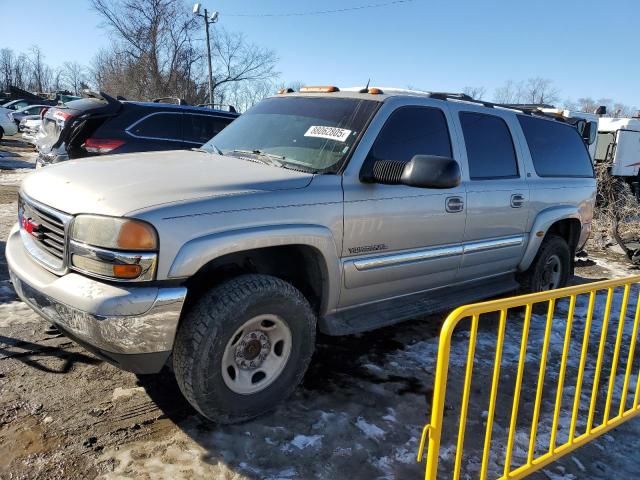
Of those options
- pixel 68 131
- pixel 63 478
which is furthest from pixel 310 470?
pixel 68 131

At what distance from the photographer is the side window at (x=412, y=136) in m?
3.61

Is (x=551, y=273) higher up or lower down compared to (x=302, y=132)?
lower down

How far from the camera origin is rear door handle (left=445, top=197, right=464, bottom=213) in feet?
12.9

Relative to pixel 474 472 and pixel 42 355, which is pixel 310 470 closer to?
pixel 474 472

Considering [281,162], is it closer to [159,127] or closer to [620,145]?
[159,127]

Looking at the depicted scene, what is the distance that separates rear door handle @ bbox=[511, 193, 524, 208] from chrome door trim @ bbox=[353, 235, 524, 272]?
0.29m

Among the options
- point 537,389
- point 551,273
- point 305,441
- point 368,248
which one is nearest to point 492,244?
point 551,273

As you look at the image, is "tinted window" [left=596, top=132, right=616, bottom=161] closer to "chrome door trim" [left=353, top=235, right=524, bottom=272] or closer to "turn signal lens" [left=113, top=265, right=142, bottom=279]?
"chrome door trim" [left=353, top=235, right=524, bottom=272]

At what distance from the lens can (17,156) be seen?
62.8 feet

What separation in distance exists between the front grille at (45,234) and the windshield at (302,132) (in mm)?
1332

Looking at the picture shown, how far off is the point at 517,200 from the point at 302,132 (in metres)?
2.16

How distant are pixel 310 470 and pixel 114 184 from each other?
5.98 feet

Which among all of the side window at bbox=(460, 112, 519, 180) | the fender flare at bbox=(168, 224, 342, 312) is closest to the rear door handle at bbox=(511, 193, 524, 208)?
the side window at bbox=(460, 112, 519, 180)

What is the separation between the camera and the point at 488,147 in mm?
4473
